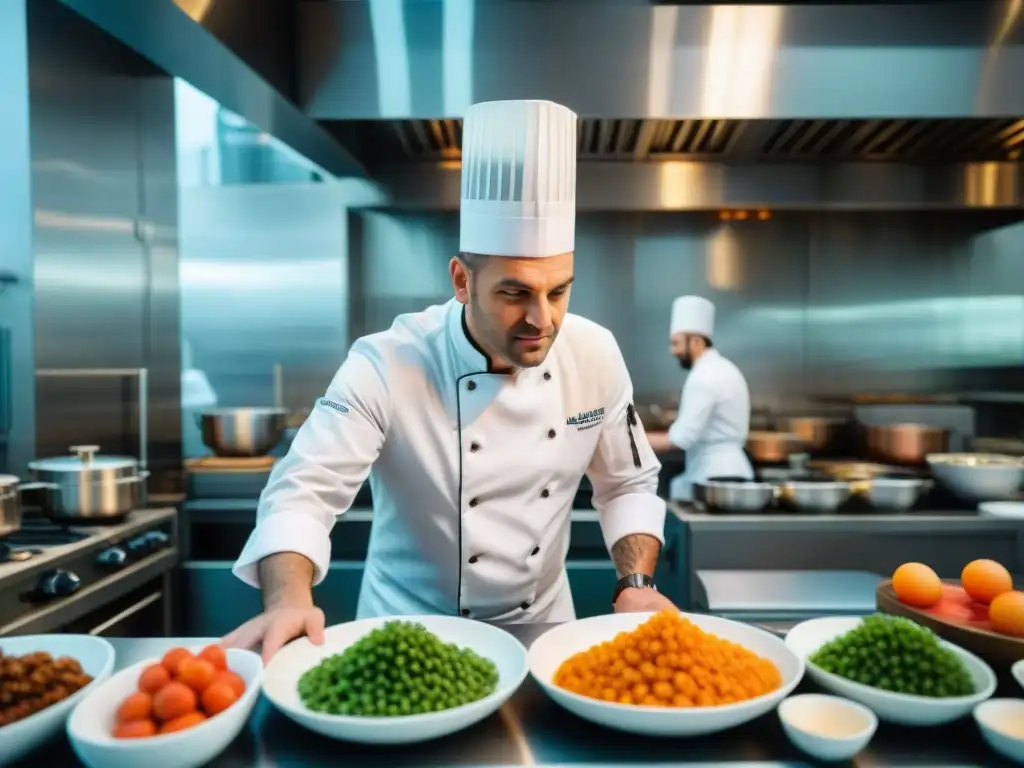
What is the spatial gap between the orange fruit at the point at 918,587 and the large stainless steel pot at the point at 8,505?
2225mm

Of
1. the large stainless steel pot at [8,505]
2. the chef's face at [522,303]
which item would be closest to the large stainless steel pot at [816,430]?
the chef's face at [522,303]

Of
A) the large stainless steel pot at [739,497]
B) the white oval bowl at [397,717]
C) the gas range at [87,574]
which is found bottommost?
the gas range at [87,574]

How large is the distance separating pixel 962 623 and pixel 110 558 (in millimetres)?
2296

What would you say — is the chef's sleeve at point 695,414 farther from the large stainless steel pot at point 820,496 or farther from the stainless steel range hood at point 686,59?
the stainless steel range hood at point 686,59

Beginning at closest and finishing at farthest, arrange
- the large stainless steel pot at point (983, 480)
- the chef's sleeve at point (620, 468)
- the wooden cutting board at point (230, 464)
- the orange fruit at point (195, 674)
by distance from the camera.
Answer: the orange fruit at point (195, 674) < the chef's sleeve at point (620, 468) < the large stainless steel pot at point (983, 480) < the wooden cutting board at point (230, 464)

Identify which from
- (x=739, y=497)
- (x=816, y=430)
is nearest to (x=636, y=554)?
(x=739, y=497)

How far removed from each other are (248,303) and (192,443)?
828mm

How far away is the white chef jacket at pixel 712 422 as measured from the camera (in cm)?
415

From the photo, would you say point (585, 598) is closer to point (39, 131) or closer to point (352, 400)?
point (352, 400)

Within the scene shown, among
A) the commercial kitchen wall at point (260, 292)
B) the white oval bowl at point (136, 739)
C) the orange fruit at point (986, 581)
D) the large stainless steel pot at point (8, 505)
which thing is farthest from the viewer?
the commercial kitchen wall at point (260, 292)

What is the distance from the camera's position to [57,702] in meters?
0.96

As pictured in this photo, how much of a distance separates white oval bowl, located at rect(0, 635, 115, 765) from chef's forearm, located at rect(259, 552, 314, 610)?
0.88 ft

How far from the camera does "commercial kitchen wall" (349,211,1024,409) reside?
14.9ft

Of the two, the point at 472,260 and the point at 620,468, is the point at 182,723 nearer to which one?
the point at 472,260
